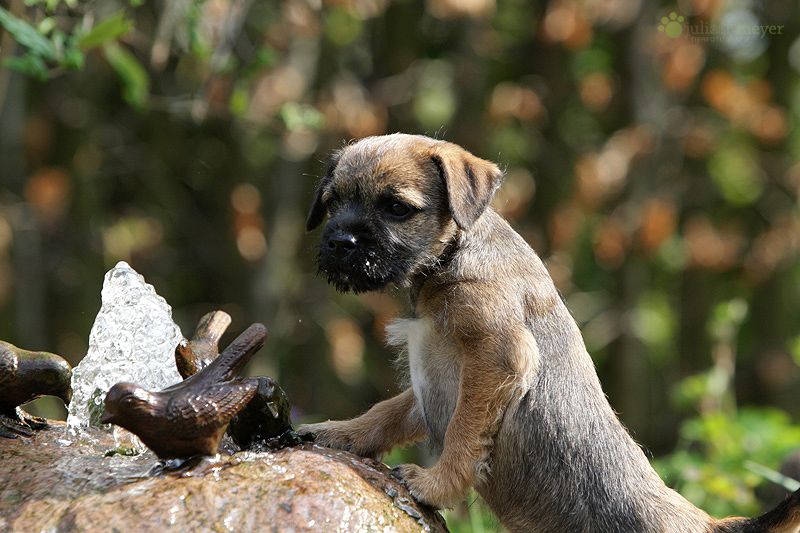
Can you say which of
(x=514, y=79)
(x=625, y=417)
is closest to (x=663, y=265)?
(x=625, y=417)

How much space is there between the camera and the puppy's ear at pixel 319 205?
436 cm

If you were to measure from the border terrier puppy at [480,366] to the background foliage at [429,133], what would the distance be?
4868 millimetres

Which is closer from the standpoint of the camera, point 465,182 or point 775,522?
point 775,522

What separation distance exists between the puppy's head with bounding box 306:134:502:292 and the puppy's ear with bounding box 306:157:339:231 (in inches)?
10.8

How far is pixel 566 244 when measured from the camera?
10.3 m

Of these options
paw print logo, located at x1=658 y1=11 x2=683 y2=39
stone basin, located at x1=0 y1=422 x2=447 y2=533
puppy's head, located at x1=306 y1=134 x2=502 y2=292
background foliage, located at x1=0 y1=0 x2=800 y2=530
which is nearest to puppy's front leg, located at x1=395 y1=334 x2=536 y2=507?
stone basin, located at x1=0 y1=422 x2=447 y2=533

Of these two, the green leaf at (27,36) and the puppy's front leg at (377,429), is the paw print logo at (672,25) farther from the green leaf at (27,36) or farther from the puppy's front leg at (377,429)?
the green leaf at (27,36)

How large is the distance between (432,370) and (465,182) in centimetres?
95

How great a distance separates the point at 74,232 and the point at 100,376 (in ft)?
22.3

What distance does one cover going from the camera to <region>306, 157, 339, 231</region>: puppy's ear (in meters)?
4.36

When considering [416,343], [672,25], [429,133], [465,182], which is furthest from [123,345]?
[672,25]

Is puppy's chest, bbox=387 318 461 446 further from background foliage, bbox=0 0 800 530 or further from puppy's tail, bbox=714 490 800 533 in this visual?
background foliage, bbox=0 0 800 530

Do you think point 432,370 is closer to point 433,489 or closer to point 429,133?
point 433,489

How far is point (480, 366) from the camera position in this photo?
356 cm
